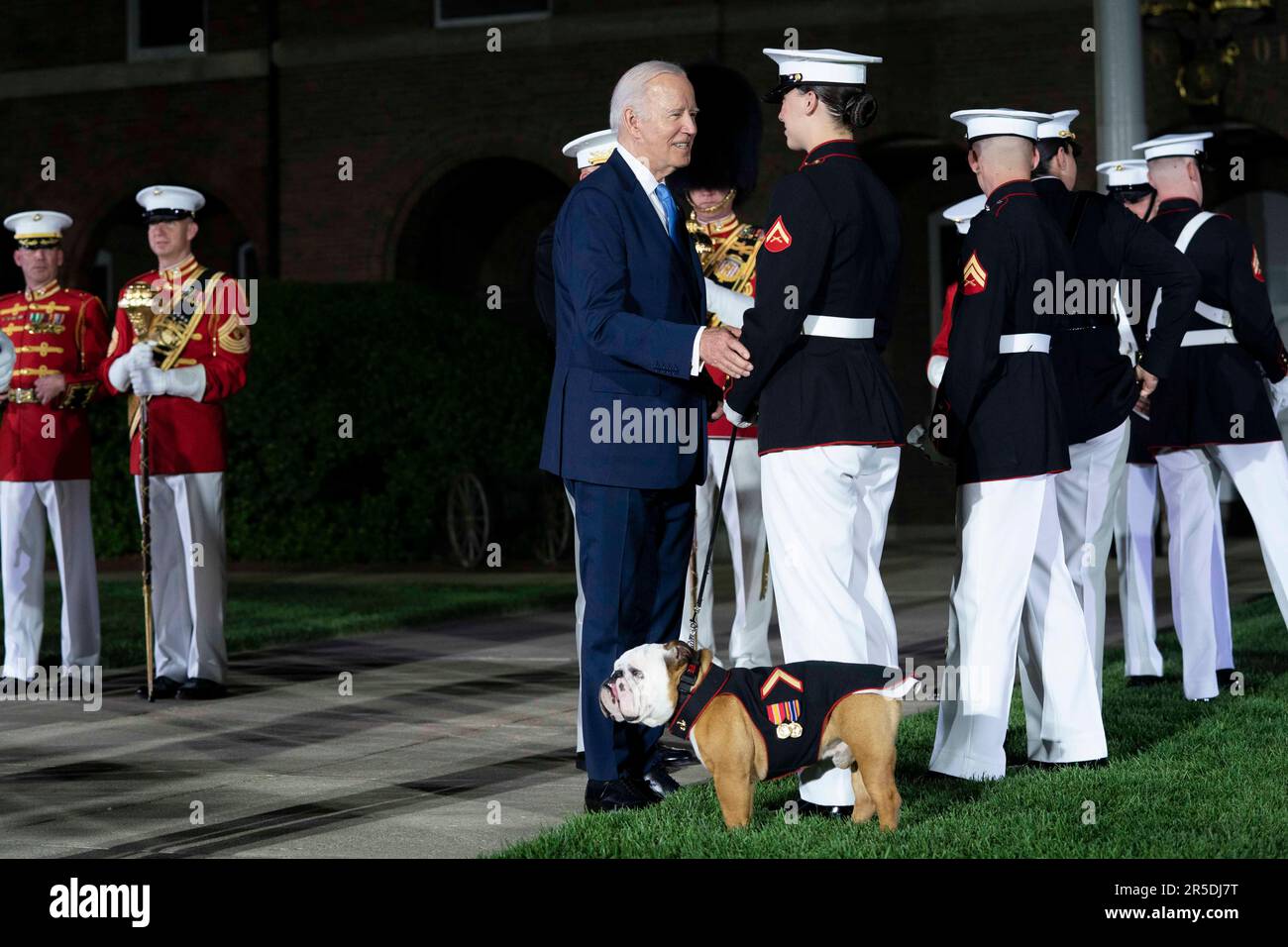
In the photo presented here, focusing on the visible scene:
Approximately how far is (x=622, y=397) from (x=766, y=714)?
3.57 ft

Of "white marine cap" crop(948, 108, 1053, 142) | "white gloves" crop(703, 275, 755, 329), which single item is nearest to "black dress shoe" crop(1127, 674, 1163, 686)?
"white gloves" crop(703, 275, 755, 329)

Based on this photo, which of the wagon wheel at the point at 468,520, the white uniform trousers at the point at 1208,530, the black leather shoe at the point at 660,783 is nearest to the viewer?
the black leather shoe at the point at 660,783

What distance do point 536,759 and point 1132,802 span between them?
87.1 inches

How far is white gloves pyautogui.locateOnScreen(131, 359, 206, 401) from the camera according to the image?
8.38 meters

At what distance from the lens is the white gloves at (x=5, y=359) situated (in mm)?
8659

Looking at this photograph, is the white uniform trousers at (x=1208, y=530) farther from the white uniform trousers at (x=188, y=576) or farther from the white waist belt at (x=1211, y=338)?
the white uniform trousers at (x=188, y=576)

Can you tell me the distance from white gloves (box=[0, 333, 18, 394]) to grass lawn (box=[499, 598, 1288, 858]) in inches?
174

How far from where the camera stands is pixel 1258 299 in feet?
26.6

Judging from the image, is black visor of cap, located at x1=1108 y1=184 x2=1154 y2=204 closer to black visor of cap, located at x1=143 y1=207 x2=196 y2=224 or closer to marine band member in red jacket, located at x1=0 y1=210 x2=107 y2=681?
black visor of cap, located at x1=143 y1=207 x2=196 y2=224

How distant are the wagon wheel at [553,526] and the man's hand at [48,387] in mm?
6645

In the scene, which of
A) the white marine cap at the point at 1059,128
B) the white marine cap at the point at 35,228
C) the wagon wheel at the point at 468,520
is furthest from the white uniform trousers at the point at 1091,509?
the wagon wheel at the point at 468,520

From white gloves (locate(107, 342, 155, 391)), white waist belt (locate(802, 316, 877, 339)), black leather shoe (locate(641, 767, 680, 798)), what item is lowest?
black leather shoe (locate(641, 767, 680, 798))
